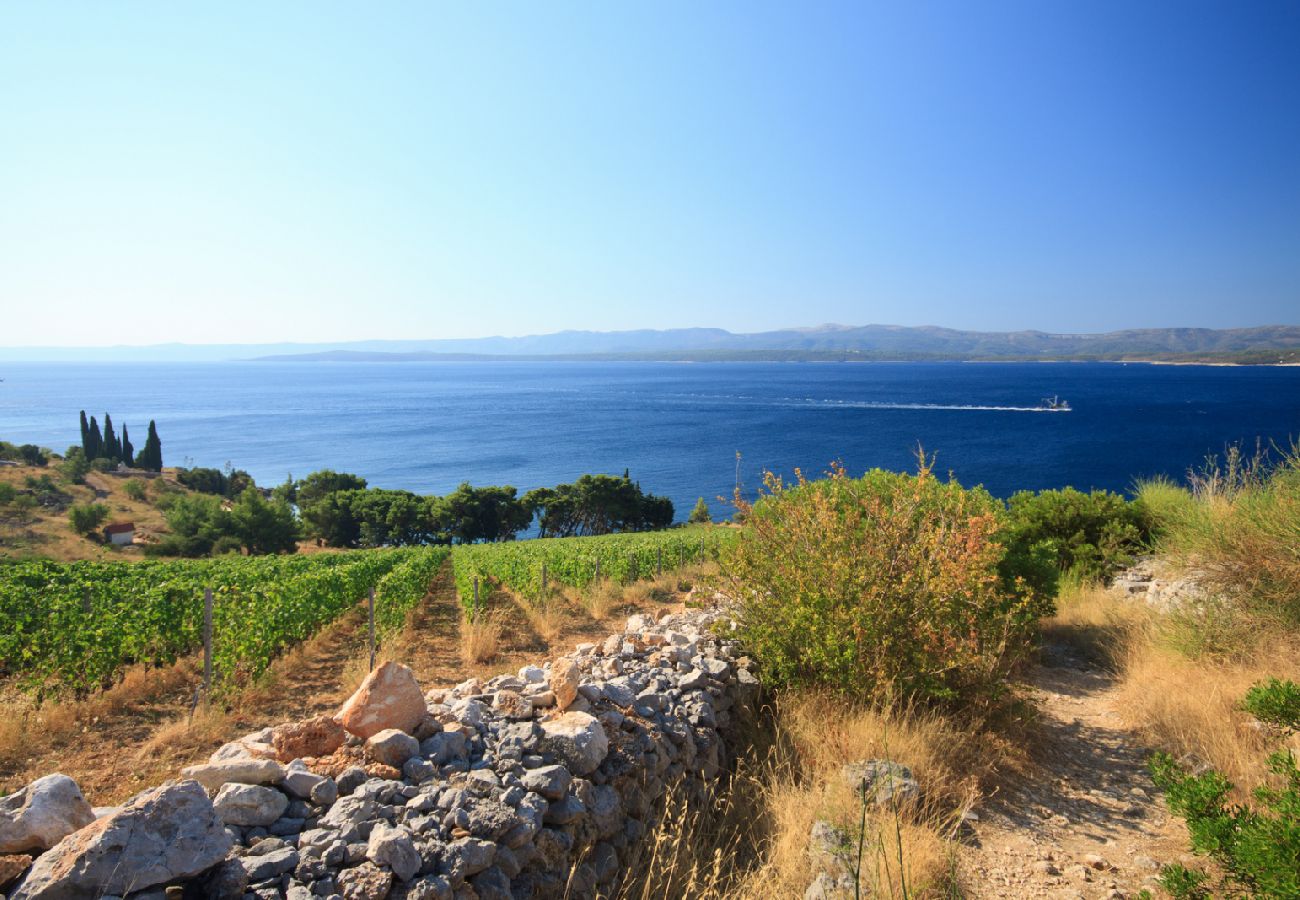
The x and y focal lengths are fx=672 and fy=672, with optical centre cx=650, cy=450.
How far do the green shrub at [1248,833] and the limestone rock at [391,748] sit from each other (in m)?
3.96

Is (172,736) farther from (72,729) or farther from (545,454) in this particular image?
(545,454)

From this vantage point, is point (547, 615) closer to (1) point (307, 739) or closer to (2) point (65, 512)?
(1) point (307, 739)

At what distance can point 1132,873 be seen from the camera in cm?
448

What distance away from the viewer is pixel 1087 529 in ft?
43.9

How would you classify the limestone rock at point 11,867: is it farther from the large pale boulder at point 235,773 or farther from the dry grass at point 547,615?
the dry grass at point 547,615

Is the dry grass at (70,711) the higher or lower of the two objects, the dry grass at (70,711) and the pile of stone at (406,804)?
the lower

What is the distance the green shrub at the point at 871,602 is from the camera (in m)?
6.12

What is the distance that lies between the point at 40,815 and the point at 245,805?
778 millimetres

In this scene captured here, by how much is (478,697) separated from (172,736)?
3422mm

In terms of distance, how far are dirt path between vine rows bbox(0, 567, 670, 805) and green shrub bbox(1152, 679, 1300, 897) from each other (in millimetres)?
6801

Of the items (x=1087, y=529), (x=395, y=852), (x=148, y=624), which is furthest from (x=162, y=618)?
(x=1087, y=529)

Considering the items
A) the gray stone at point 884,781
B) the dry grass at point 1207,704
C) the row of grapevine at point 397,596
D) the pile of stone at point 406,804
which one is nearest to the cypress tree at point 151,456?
the row of grapevine at point 397,596

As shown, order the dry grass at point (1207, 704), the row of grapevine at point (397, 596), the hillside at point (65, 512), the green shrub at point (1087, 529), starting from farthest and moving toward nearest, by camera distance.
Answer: the hillside at point (65, 512) < the green shrub at point (1087, 529) < the row of grapevine at point (397, 596) < the dry grass at point (1207, 704)

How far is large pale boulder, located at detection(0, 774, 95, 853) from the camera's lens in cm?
284
